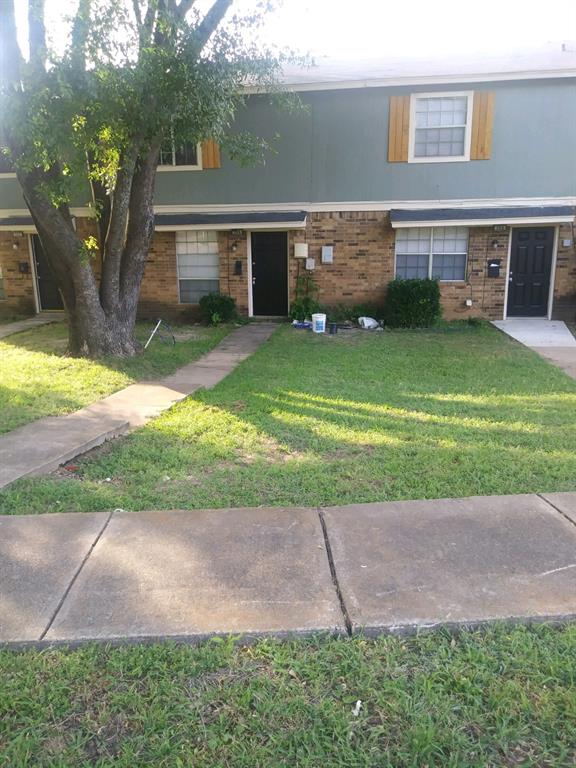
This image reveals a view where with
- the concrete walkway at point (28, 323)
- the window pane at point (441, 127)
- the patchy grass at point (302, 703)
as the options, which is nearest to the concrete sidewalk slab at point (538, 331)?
the window pane at point (441, 127)

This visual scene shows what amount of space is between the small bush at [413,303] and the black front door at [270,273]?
2.69m

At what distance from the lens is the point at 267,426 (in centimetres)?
561

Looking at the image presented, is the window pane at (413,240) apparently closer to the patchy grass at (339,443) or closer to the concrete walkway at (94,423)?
the patchy grass at (339,443)

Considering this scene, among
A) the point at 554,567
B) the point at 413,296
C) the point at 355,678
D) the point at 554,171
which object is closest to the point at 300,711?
the point at 355,678

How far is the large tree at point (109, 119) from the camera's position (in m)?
6.74

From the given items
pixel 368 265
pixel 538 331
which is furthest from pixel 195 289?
pixel 538 331

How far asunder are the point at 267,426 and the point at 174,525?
7.36 ft

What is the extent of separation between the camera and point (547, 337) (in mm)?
11406

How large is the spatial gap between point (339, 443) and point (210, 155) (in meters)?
10.5

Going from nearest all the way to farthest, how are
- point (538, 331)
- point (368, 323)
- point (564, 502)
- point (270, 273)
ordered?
point (564, 502) < point (538, 331) < point (368, 323) < point (270, 273)

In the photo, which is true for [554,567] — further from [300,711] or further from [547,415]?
[547,415]

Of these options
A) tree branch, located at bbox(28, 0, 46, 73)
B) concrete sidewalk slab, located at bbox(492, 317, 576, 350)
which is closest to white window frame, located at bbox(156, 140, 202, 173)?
tree branch, located at bbox(28, 0, 46, 73)

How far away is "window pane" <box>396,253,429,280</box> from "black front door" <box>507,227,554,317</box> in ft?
6.67

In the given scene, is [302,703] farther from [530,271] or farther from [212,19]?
[530,271]
